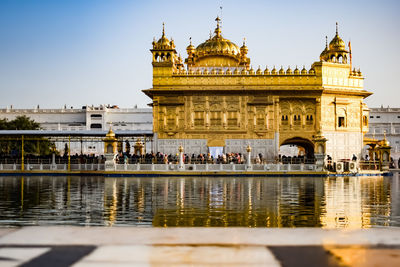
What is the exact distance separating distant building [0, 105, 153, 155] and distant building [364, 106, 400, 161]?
125 ft

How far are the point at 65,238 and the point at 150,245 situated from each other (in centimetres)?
101

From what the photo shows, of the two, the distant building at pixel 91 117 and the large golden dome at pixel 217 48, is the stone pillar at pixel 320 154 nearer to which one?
the large golden dome at pixel 217 48

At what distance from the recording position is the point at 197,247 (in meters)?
5.12

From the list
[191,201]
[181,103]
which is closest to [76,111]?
[181,103]

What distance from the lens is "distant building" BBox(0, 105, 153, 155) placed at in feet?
292

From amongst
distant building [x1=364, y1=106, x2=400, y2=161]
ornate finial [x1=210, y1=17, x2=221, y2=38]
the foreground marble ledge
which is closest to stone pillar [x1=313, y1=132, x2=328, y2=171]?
ornate finial [x1=210, y1=17, x2=221, y2=38]

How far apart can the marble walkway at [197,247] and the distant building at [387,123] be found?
7341 centimetres

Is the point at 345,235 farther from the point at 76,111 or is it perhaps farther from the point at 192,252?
the point at 76,111

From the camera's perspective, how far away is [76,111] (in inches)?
3629

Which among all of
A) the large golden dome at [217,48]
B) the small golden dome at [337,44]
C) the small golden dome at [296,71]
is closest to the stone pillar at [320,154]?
the small golden dome at [296,71]

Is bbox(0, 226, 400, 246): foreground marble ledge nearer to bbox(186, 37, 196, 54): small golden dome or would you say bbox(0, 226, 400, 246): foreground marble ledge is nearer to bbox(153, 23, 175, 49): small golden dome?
bbox(153, 23, 175, 49): small golden dome

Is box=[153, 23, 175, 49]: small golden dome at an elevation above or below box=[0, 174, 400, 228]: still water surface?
above

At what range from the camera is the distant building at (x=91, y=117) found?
8906cm

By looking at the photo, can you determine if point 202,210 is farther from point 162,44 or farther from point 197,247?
point 162,44
